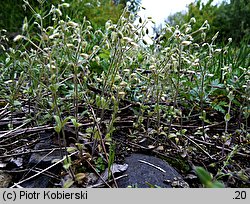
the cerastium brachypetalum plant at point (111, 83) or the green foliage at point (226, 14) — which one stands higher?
the green foliage at point (226, 14)

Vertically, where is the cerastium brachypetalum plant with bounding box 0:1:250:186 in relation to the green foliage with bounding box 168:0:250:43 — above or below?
below

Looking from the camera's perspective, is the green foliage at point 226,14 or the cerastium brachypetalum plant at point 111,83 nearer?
the cerastium brachypetalum plant at point 111,83

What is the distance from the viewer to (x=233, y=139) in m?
1.69

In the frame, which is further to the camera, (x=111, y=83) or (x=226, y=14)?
(x=226, y=14)

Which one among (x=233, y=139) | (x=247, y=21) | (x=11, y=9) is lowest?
(x=233, y=139)

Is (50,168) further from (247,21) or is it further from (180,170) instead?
(247,21)

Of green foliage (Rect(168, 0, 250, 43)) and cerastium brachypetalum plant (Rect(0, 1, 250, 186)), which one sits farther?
green foliage (Rect(168, 0, 250, 43))

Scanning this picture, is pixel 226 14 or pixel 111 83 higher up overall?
pixel 226 14
